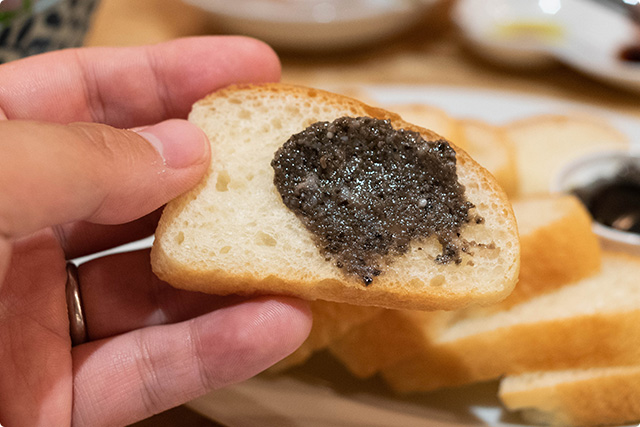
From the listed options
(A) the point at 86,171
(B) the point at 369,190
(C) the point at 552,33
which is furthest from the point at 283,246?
(C) the point at 552,33

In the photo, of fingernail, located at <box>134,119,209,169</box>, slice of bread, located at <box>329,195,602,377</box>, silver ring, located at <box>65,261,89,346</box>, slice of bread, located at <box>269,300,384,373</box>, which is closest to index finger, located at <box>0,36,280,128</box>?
fingernail, located at <box>134,119,209,169</box>

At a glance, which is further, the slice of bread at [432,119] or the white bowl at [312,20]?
the white bowl at [312,20]

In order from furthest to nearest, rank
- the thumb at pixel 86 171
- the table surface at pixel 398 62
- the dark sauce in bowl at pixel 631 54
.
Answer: the table surface at pixel 398 62
the dark sauce in bowl at pixel 631 54
the thumb at pixel 86 171

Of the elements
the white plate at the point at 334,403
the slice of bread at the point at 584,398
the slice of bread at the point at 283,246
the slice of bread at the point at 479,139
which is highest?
the slice of bread at the point at 283,246

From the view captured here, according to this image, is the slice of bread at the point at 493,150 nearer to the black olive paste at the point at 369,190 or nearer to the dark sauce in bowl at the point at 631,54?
the black olive paste at the point at 369,190

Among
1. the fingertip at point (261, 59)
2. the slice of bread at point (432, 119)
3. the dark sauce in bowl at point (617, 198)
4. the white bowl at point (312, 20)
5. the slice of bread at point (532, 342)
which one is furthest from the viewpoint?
the white bowl at point (312, 20)

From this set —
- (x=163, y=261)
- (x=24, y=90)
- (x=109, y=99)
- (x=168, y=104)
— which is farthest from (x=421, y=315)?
(x=24, y=90)

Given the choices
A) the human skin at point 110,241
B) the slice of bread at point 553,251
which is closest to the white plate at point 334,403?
the human skin at point 110,241

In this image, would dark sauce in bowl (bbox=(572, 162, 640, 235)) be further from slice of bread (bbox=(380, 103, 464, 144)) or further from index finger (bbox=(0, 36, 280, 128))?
index finger (bbox=(0, 36, 280, 128))
